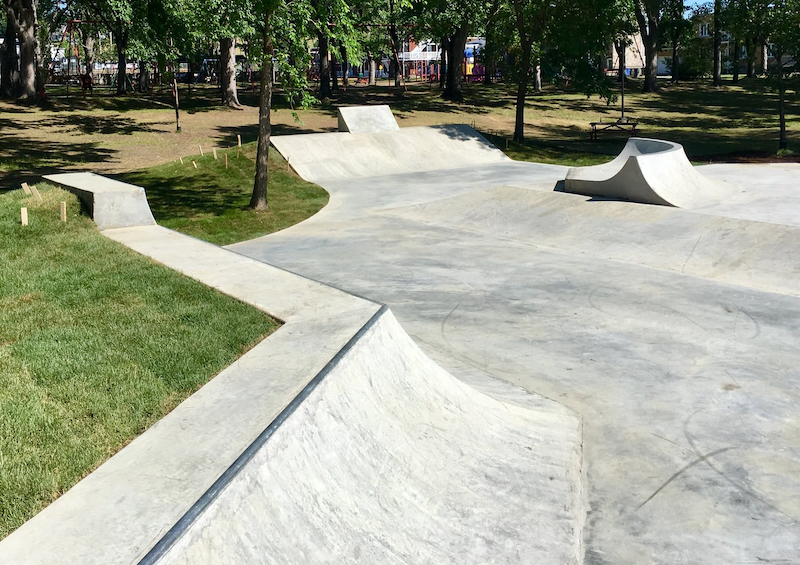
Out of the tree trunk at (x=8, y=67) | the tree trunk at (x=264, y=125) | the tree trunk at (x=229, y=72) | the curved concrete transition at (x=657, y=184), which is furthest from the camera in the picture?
the tree trunk at (x=8, y=67)

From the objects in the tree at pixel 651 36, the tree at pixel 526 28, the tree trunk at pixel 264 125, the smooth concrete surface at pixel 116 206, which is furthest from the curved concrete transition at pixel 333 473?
the tree at pixel 651 36

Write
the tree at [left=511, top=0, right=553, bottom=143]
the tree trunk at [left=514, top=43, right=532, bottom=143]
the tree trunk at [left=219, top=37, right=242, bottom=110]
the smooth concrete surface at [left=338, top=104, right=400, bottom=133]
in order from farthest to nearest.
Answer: the tree trunk at [left=219, top=37, right=242, bottom=110] < the tree trunk at [left=514, top=43, right=532, bottom=143] < the tree at [left=511, top=0, right=553, bottom=143] < the smooth concrete surface at [left=338, top=104, right=400, bottom=133]

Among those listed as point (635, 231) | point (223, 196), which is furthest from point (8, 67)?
point (635, 231)

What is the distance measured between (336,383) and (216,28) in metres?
14.8

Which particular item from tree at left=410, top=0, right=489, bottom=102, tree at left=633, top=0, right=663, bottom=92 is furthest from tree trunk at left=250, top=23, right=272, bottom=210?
tree at left=633, top=0, right=663, bottom=92

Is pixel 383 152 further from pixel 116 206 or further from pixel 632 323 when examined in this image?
pixel 632 323

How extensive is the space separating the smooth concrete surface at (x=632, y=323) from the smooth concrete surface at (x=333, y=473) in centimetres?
55

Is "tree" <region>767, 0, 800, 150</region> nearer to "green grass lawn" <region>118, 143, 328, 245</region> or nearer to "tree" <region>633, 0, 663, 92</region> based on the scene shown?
"green grass lawn" <region>118, 143, 328, 245</region>

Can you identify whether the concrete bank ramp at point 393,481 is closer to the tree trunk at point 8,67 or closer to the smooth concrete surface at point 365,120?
the smooth concrete surface at point 365,120

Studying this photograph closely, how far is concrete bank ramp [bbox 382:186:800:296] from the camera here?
41.3ft

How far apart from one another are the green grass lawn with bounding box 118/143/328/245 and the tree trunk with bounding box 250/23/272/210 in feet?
1.40

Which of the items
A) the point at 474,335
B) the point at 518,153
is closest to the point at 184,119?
the point at 518,153

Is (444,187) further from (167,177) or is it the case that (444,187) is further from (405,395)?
(405,395)

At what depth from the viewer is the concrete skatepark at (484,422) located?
432 centimetres
